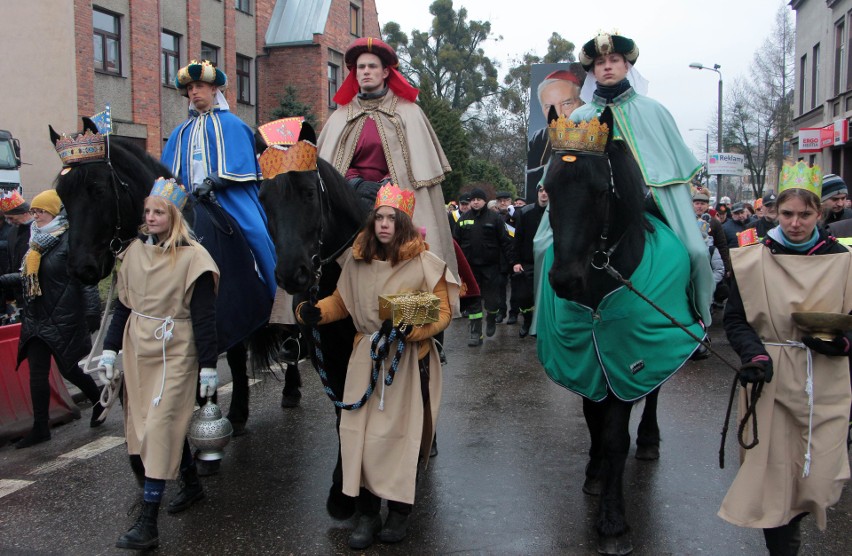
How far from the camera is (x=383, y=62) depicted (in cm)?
507

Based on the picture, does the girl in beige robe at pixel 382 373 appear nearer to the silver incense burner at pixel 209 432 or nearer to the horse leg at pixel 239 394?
the silver incense burner at pixel 209 432

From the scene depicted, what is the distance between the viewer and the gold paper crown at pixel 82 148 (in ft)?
14.9

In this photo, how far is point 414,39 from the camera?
169 feet

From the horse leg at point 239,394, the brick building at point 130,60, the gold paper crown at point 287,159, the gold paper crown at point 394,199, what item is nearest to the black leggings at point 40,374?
the horse leg at point 239,394

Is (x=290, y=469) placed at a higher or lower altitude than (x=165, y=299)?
lower

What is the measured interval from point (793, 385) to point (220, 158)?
3.89 meters

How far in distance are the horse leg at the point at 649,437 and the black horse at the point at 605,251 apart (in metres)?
1.05

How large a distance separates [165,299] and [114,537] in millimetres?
1317

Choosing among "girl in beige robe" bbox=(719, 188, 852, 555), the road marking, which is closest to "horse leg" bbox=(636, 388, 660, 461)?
"girl in beige robe" bbox=(719, 188, 852, 555)

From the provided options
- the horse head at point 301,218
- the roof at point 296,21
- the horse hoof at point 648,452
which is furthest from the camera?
the roof at point 296,21

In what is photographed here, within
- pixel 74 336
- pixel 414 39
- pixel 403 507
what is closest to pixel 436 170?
pixel 403 507

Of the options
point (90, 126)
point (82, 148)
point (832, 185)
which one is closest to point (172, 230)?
point (82, 148)

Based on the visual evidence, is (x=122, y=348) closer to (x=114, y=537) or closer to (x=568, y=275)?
(x=114, y=537)

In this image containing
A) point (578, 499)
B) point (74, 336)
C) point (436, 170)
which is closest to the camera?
point (578, 499)
